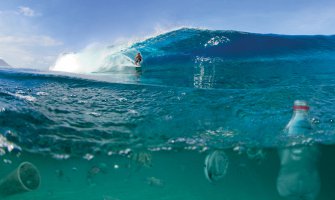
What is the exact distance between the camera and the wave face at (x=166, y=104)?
9.56m

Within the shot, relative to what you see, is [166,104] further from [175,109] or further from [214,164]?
[214,164]

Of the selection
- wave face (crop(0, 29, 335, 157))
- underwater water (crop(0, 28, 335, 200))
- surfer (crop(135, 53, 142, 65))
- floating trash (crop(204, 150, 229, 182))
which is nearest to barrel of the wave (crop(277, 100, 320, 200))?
underwater water (crop(0, 28, 335, 200))

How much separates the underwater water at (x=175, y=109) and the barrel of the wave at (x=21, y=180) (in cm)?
131

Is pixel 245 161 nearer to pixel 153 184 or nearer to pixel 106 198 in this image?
pixel 153 184

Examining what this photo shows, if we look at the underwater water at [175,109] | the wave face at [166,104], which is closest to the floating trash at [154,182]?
the underwater water at [175,109]

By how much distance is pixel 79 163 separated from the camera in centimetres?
1302

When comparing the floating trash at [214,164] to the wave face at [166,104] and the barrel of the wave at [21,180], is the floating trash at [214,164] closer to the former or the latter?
the wave face at [166,104]

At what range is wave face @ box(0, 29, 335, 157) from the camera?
9.56m

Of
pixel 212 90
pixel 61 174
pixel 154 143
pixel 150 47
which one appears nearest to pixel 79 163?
pixel 61 174

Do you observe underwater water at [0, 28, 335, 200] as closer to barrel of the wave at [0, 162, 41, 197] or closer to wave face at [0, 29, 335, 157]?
wave face at [0, 29, 335, 157]

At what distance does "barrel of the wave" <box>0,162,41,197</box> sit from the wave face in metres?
1.72

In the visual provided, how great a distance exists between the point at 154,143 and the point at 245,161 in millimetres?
6775

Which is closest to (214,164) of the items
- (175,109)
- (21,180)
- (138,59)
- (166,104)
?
(175,109)

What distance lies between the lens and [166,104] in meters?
10.1
